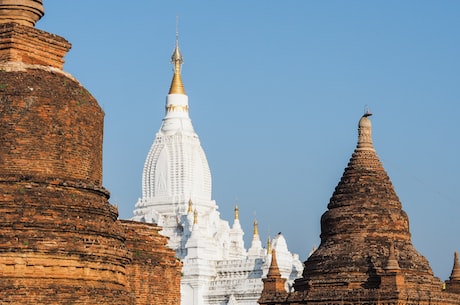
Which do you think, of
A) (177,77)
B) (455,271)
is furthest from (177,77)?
(455,271)

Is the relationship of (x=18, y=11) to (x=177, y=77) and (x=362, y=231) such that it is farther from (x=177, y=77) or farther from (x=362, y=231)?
(x=177, y=77)

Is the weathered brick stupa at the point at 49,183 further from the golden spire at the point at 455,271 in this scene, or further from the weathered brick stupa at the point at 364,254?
the golden spire at the point at 455,271

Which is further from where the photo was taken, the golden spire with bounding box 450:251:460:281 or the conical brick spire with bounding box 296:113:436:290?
the golden spire with bounding box 450:251:460:281

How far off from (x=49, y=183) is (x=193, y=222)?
5506cm

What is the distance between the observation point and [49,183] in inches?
858

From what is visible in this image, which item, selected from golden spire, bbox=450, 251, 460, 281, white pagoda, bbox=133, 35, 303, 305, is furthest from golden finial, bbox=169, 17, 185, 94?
golden spire, bbox=450, 251, 460, 281

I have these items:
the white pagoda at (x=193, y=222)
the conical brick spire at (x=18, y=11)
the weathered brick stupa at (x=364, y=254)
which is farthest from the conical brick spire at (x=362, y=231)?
the white pagoda at (x=193, y=222)

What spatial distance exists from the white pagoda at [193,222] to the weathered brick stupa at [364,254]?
33858 millimetres

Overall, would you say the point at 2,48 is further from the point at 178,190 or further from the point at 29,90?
the point at 178,190

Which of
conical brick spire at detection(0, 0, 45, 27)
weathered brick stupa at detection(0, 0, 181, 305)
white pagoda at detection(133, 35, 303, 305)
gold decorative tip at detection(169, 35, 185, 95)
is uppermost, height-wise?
gold decorative tip at detection(169, 35, 185, 95)

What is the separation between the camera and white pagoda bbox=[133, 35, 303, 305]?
7256 cm

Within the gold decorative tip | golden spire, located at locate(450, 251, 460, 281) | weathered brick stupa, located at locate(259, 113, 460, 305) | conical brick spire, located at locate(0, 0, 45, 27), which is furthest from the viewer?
the gold decorative tip

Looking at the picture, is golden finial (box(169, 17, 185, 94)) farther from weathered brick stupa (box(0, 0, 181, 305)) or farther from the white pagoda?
weathered brick stupa (box(0, 0, 181, 305))

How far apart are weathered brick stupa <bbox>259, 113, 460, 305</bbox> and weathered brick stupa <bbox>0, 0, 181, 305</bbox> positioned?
11836mm
